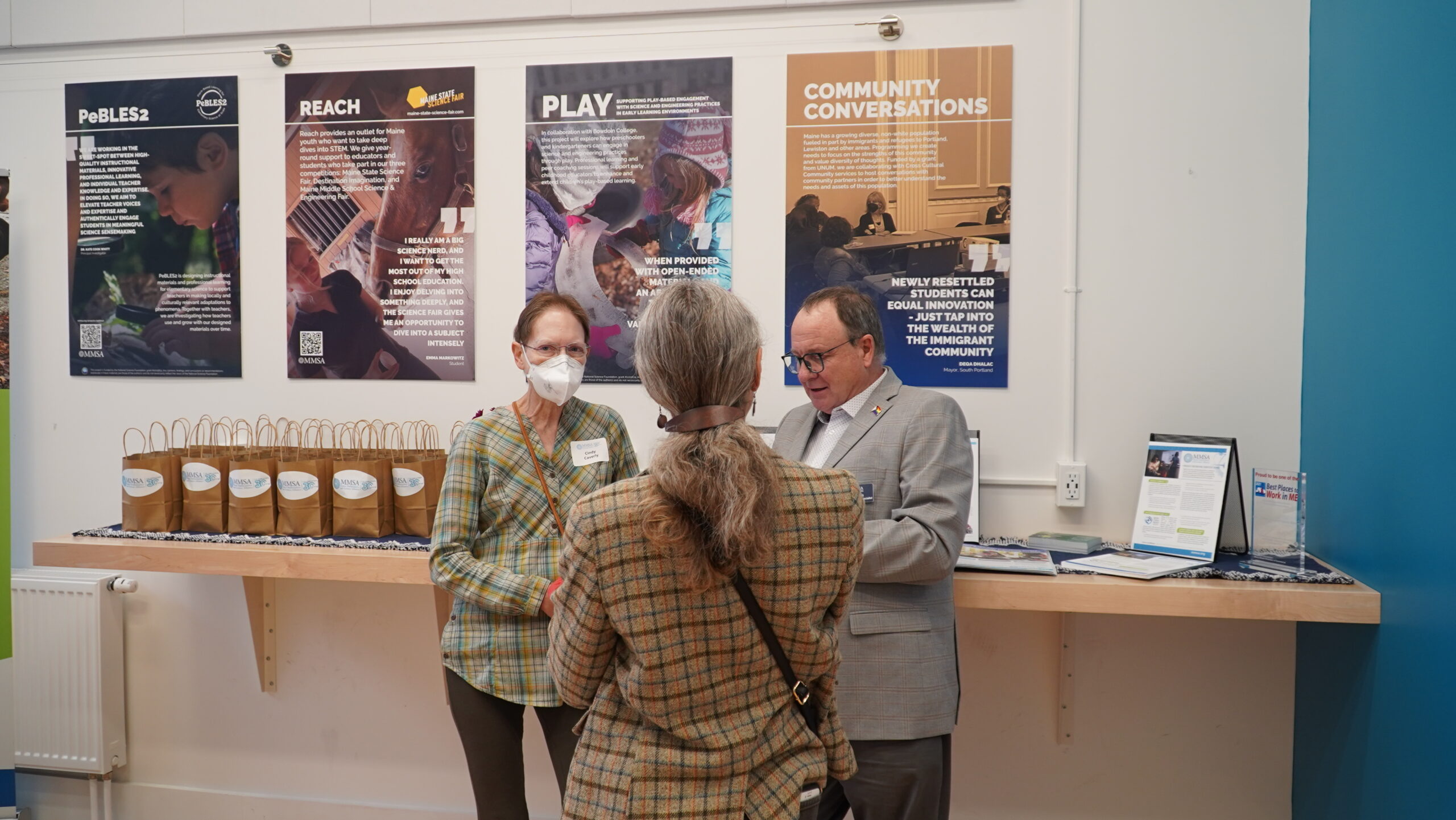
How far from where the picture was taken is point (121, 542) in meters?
2.74

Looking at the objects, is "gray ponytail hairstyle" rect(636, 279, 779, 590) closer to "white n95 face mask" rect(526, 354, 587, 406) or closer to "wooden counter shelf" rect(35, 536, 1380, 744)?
"white n95 face mask" rect(526, 354, 587, 406)

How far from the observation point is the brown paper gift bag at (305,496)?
2.77 m

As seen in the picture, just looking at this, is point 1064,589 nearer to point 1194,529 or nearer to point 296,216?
point 1194,529

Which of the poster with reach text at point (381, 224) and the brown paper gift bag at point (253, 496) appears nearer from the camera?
the brown paper gift bag at point (253, 496)

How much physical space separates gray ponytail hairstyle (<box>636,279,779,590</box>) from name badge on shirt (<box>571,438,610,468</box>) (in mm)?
847

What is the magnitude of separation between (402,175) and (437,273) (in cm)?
35

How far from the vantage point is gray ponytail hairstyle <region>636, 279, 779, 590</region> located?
117 cm

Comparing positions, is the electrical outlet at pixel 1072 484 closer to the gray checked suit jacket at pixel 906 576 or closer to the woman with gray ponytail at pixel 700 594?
the gray checked suit jacket at pixel 906 576

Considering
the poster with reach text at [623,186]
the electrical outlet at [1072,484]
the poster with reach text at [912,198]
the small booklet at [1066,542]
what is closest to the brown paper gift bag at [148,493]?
the poster with reach text at [623,186]

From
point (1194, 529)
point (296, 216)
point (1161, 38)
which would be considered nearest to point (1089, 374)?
point (1194, 529)

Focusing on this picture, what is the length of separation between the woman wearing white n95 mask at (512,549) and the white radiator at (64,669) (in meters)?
1.81

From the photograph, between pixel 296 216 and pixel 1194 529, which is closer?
pixel 1194 529

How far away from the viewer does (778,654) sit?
129 cm

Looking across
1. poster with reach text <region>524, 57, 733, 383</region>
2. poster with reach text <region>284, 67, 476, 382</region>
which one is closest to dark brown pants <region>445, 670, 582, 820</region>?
poster with reach text <region>524, 57, 733, 383</region>
